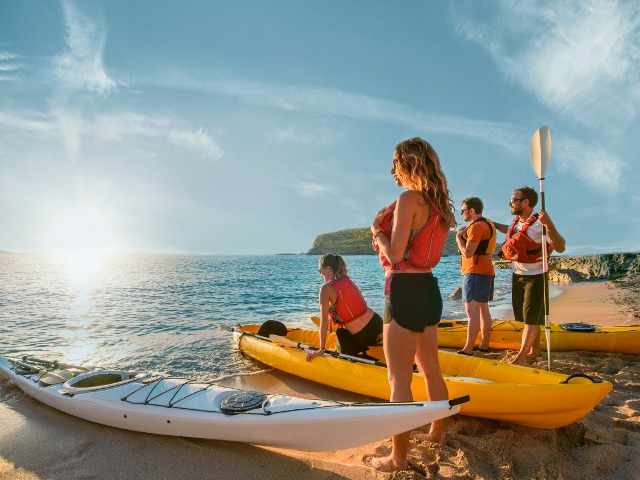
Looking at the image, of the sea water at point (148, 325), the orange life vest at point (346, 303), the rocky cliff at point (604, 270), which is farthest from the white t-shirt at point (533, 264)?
the rocky cliff at point (604, 270)

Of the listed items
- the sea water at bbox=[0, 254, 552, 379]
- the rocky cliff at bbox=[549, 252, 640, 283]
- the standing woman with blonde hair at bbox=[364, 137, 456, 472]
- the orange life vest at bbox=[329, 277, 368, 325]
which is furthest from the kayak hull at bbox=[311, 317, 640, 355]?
the rocky cliff at bbox=[549, 252, 640, 283]

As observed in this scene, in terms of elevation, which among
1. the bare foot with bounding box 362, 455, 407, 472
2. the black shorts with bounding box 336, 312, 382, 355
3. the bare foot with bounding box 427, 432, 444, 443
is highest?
the black shorts with bounding box 336, 312, 382, 355

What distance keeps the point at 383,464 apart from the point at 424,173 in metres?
1.85

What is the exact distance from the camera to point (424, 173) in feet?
7.72

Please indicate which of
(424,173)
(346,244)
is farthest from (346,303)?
(346,244)

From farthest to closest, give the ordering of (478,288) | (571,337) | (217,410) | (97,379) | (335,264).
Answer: (571,337) < (478,288) < (335,264) < (97,379) < (217,410)

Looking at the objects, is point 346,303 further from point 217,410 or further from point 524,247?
point 524,247

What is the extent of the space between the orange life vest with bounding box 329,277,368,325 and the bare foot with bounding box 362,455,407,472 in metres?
1.88

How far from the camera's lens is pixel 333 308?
4.51 m

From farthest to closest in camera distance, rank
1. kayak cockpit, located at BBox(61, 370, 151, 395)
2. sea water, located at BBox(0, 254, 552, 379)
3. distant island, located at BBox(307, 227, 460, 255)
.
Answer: distant island, located at BBox(307, 227, 460, 255), sea water, located at BBox(0, 254, 552, 379), kayak cockpit, located at BBox(61, 370, 151, 395)

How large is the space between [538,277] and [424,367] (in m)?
2.55

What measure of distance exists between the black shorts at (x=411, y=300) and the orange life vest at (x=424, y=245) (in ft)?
0.20

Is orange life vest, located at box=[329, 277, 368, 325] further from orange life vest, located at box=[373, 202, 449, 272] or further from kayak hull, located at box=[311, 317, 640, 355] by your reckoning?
kayak hull, located at box=[311, 317, 640, 355]

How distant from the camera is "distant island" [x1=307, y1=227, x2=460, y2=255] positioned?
129625 millimetres
